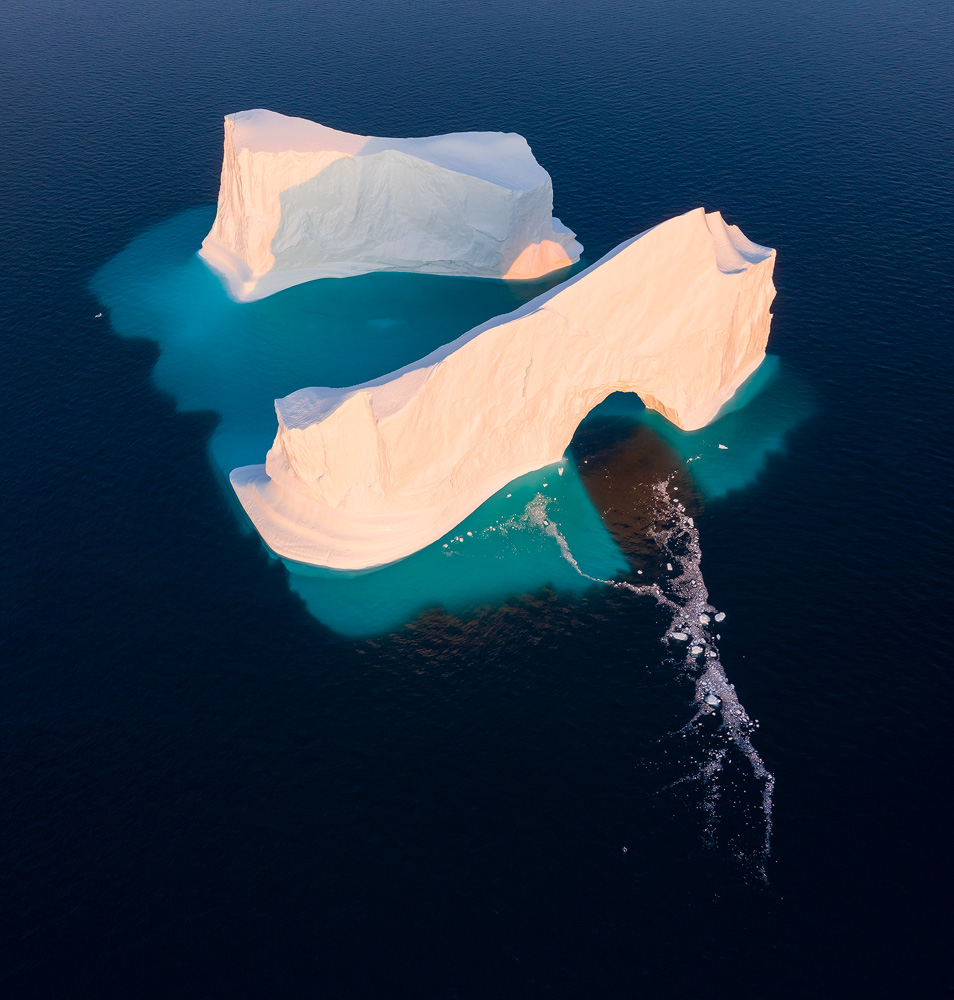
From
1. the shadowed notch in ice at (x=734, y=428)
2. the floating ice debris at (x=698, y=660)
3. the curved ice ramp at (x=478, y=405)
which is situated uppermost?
the curved ice ramp at (x=478, y=405)

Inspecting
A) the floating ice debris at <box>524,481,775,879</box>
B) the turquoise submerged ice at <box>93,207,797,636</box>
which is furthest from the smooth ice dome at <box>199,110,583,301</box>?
the floating ice debris at <box>524,481,775,879</box>

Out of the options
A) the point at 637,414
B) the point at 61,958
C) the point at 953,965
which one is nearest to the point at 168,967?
the point at 61,958

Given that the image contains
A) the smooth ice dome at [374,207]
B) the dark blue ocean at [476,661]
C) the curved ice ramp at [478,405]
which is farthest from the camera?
the smooth ice dome at [374,207]

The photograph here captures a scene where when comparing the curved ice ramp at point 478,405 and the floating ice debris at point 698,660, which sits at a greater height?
the curved ice ramp at point 478,405

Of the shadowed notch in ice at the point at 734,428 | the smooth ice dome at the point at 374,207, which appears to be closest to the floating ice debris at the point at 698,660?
the shadowed notch in ice at the point at 734,428

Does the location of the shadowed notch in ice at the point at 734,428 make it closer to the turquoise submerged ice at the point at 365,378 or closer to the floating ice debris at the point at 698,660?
the turquoise submerged ice at the point at 365,378

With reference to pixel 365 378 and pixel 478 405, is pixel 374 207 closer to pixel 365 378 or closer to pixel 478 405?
pixel 365 378

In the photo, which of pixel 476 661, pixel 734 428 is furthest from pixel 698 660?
pixel 734 428

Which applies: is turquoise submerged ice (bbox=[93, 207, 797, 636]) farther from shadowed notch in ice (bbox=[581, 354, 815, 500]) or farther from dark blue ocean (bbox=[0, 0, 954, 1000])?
dark blue ocean (bbox=[0, 0, 954, 1000])
